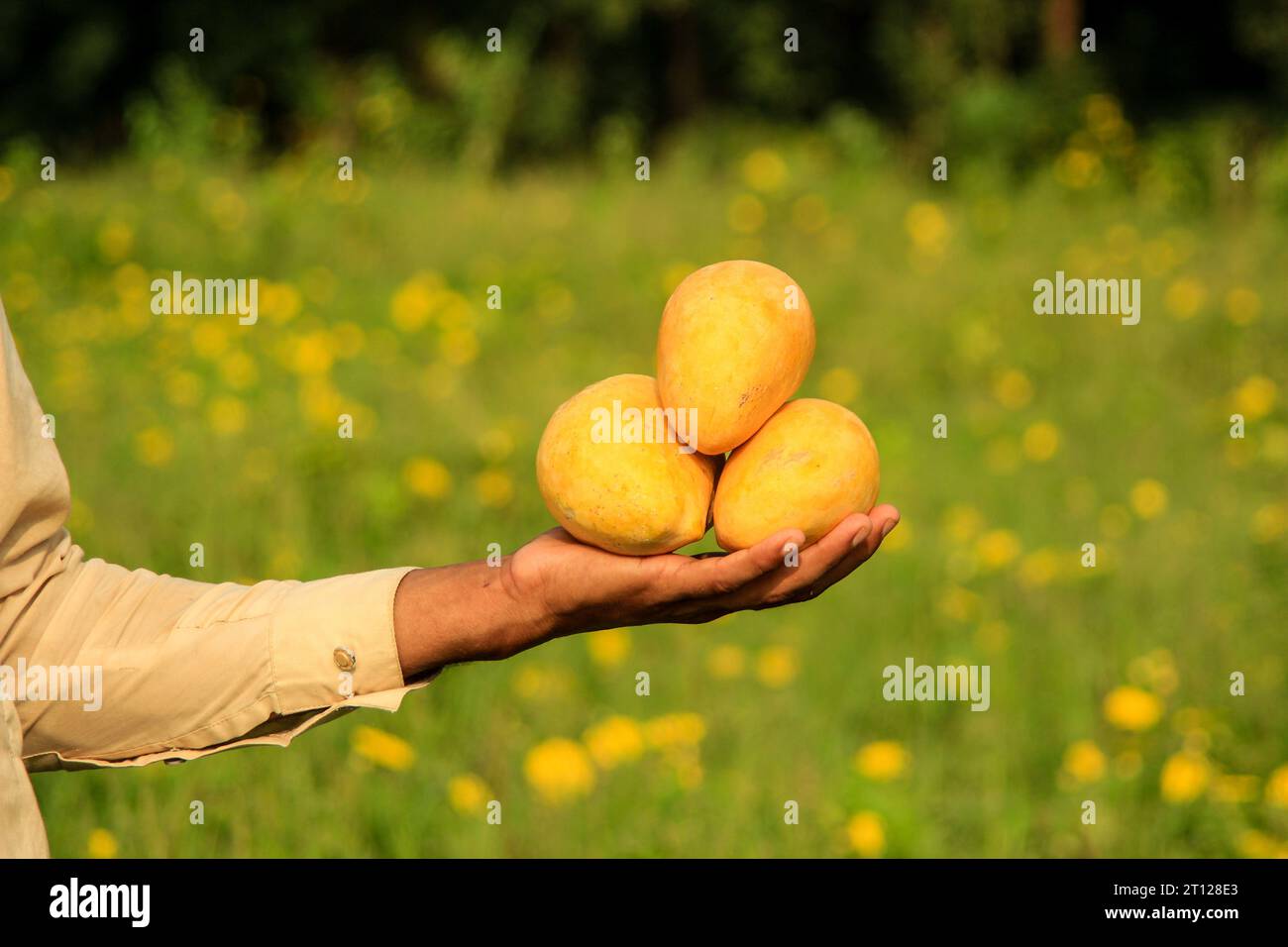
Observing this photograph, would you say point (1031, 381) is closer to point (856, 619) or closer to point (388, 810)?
point (856, 619)

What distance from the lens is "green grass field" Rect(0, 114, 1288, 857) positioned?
2.25 m

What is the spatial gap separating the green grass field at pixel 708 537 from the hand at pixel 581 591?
817mm

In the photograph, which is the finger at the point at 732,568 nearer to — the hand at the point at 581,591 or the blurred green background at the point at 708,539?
the hand at the point at 581,591

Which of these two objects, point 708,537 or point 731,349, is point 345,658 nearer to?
point 731,349

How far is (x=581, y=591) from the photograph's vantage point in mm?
1276

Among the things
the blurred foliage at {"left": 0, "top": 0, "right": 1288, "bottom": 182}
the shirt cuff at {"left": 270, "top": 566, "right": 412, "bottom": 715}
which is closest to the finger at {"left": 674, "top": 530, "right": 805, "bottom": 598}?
the shirt cuff at {"left": 270, "top": 566, "right": 412, "bottom": 715}

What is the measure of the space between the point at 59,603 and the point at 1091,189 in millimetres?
6469

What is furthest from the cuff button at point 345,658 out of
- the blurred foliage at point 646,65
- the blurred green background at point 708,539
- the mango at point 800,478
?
the blurred foliage at point 646,65

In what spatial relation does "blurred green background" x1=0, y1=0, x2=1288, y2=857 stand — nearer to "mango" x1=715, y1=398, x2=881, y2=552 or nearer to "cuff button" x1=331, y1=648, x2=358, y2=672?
"cuff button" x1=331, y1=648, x2=358, y2=672

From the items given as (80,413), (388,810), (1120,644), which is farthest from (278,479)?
(1120,644)

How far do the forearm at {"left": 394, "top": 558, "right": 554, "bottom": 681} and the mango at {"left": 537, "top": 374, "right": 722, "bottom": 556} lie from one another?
0.32 feet

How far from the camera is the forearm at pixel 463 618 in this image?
4.23 feet

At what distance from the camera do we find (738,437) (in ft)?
4.39

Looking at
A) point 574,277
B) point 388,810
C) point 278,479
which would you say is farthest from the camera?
point 574,277
